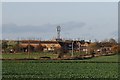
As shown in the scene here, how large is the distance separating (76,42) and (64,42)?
13.2 feet

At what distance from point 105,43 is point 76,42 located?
7785 mm

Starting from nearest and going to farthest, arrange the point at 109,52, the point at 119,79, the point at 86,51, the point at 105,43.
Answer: the point at 119,79 → the point at 109,52 → the point at 86,51 → the point at 105,43

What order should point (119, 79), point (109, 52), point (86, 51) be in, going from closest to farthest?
point (119, 79) < point (109, 52) < point (86, 51)

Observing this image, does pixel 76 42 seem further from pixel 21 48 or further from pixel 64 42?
pixel 21 48

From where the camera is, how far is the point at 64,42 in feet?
258

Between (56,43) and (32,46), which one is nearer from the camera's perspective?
(32,46)

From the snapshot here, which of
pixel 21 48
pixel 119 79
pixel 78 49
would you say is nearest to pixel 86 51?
pixel 78 49

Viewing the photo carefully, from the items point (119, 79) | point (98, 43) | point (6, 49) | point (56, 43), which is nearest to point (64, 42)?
point (56, 43)

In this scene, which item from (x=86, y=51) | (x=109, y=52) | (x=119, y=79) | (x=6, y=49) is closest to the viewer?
(x=119, y=79)

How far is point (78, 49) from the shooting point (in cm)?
7381

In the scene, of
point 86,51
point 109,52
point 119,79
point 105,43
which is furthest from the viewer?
point 105,43

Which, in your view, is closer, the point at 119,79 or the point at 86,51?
the point at 119,79

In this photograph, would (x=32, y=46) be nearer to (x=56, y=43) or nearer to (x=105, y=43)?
(x=56, y=43)

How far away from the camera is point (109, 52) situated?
2635 inches
